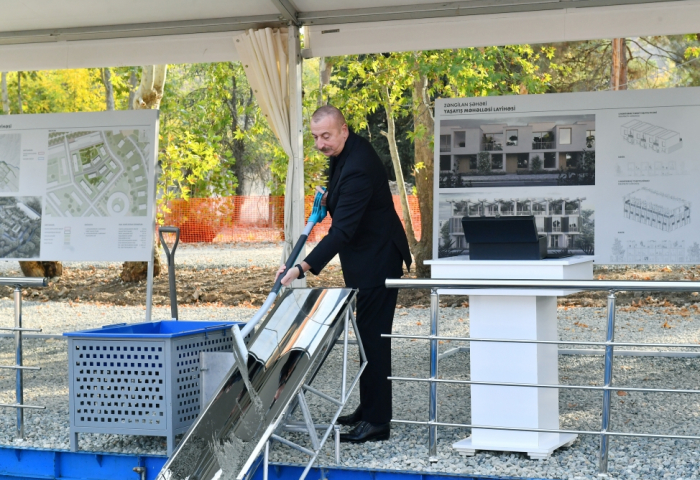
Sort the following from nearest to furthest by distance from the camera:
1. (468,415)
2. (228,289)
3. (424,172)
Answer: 1. (468,415)
2. (424,172)
3. (228,289)

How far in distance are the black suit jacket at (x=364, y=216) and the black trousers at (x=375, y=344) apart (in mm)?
70

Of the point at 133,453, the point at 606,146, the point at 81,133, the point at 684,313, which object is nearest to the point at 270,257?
the point at 684,313

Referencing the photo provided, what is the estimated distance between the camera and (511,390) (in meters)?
3.58

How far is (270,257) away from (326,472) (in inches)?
509

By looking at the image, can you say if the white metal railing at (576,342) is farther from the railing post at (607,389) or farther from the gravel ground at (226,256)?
the gravel ground at (226,256)

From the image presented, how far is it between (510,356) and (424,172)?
8728mm

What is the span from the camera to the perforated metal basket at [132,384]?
3.71 m

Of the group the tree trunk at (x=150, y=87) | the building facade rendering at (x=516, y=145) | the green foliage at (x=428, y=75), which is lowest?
the building facade rendering at (x=516, y=145)

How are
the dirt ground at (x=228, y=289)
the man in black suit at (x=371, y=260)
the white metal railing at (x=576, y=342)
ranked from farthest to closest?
1. the dirt ground at (x=228, y=289)
2. the man in black suit at (x=371, y=260)
3. the white metal railing at (x=576, y=342)

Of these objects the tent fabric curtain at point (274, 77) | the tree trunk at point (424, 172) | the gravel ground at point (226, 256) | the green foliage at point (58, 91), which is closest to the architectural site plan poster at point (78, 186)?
the tent fabric curtain at point (274, 77)

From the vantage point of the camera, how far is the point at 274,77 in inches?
225

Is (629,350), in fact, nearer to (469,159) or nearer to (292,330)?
(469,159)

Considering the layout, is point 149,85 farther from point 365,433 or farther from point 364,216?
point 365,433

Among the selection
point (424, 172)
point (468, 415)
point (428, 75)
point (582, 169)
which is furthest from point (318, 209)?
point (424, 172)
